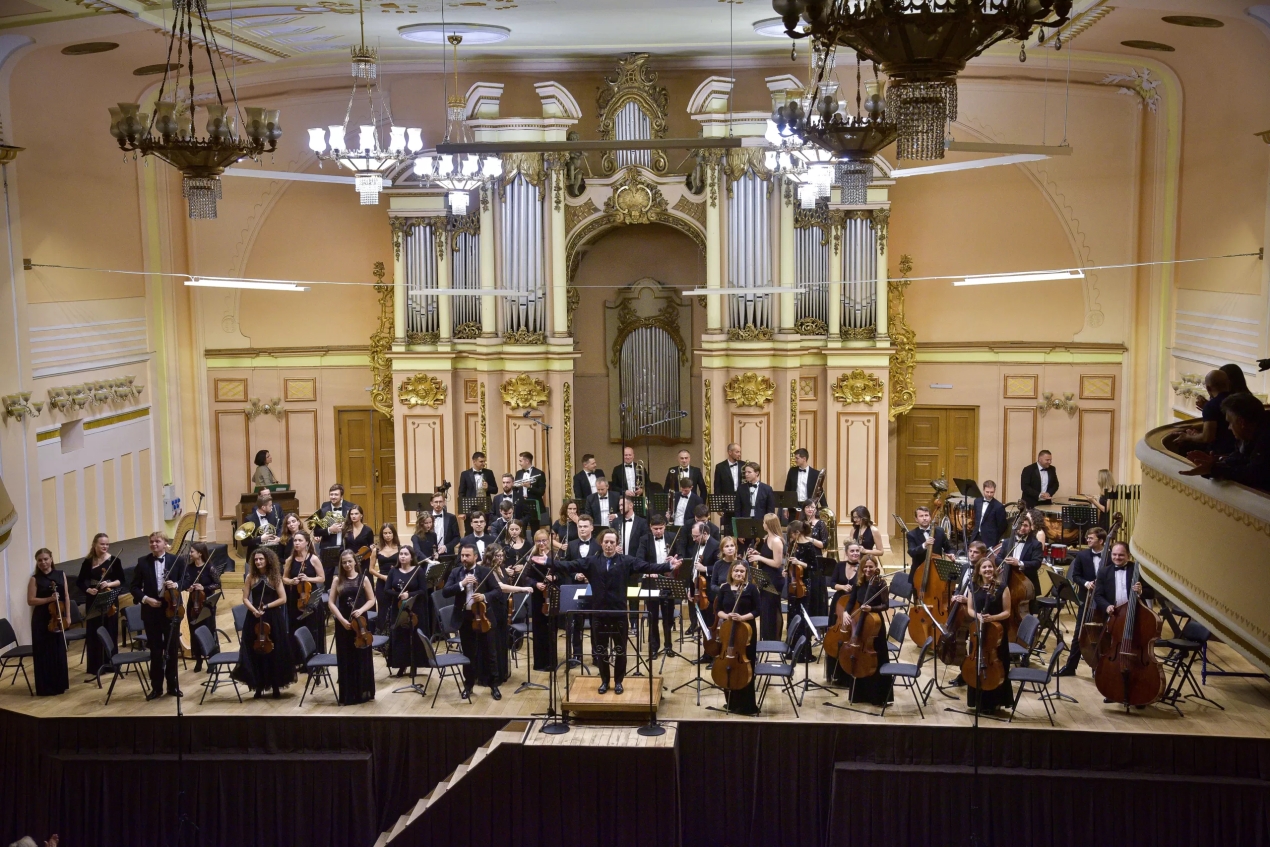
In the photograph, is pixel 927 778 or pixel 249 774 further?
pixel 249 774

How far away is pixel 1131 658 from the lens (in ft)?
32.0

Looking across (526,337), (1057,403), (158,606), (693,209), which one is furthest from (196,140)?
(1057,403)

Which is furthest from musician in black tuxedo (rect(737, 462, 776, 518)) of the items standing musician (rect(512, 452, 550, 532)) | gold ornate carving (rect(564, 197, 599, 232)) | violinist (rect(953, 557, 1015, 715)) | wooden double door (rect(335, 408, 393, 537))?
wooden double door (rect(335, 408, 393, 537))

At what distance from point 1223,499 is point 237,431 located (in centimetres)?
1242

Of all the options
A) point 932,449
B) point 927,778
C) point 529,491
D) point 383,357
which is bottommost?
point 927,778

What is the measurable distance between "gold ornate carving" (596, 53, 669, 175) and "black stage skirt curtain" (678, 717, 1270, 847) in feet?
22.6

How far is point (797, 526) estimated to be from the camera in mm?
11148

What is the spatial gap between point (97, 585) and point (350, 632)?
88.5 inches

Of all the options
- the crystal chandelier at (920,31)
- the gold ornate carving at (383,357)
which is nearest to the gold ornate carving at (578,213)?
the gold ornate carving at (383,357)

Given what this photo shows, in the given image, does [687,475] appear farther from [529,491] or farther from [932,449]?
[932,449]

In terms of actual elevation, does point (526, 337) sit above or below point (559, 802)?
above

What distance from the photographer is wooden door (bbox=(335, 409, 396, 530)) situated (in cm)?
1577

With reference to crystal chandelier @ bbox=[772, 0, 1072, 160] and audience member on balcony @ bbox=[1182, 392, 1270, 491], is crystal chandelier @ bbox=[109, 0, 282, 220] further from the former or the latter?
audience member on balcony @ bbox=[1182, 392, 1270, 491]

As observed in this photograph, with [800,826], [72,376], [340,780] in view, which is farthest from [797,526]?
[72,376]
